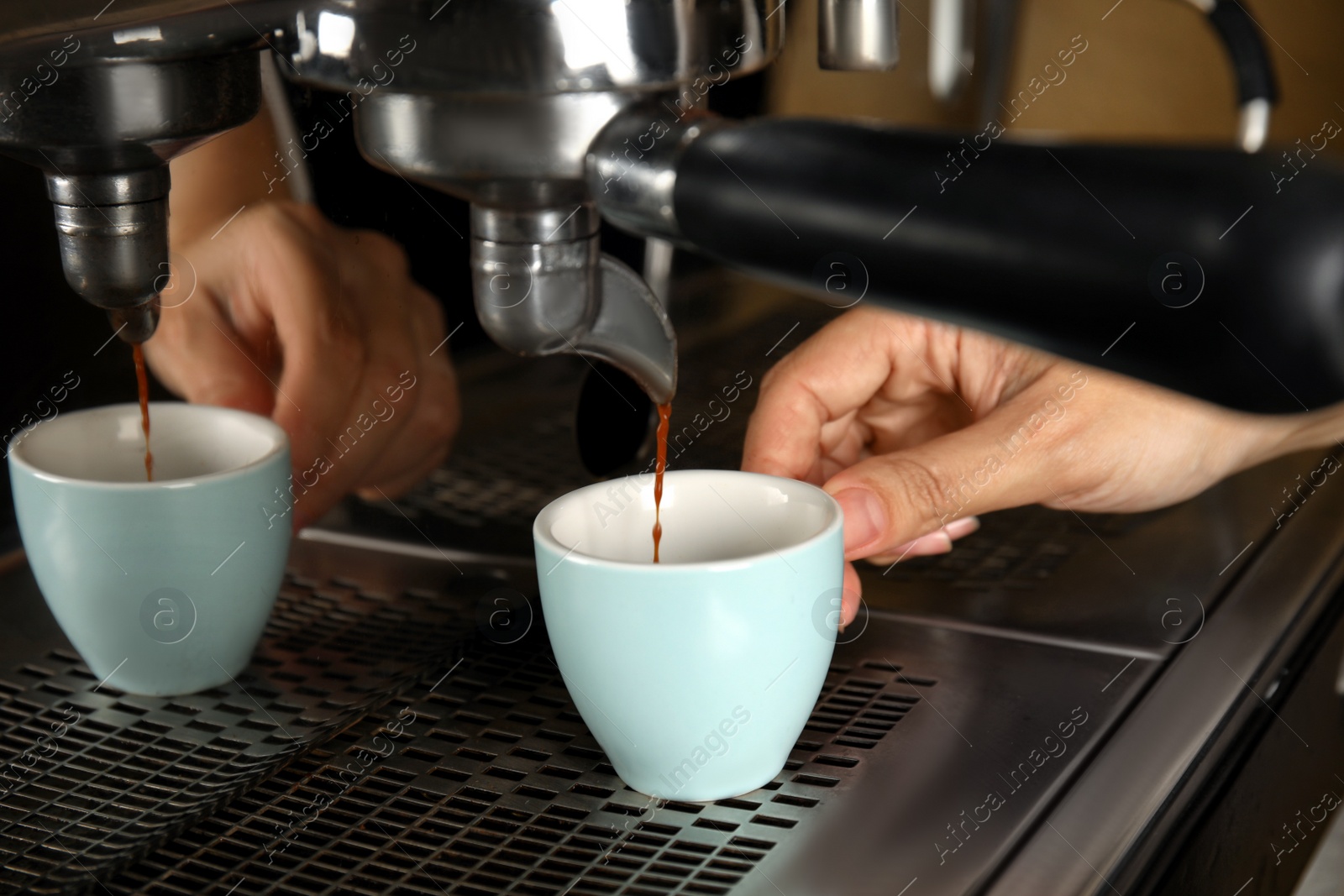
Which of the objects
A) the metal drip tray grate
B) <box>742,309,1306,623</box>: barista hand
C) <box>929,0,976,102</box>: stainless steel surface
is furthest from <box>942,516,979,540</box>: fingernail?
<box>929,0,976,102</box>: stainless steel surface

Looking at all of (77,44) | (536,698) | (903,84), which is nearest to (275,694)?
(536,698)

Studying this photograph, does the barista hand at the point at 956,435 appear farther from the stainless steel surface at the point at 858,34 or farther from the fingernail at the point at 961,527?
the stainless steel surface at the point at 858,34

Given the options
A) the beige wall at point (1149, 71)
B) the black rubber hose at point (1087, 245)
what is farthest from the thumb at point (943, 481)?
the beige wall at point (1149, 71)

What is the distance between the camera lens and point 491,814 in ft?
1.05

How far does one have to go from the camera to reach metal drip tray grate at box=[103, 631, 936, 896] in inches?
11.6

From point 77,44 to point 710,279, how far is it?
1.04 ft

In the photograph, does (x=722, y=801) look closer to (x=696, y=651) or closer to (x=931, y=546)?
(x=696, y=651)

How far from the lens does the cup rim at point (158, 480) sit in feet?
1.23

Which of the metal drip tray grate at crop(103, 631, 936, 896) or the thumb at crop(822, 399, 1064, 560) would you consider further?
the thumb at crop(822, 399, 1064, 560)

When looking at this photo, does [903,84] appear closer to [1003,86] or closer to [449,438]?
[1003,86]

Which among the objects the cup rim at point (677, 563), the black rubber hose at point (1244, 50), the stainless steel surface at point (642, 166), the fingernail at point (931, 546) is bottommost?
the fingernail at point (931, 546)

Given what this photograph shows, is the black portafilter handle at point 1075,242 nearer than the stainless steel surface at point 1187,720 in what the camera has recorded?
Yes

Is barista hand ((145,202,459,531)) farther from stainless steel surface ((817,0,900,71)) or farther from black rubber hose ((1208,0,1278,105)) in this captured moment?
black rubber hose ((1208,0,1278,105))

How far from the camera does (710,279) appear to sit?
0.56 m
